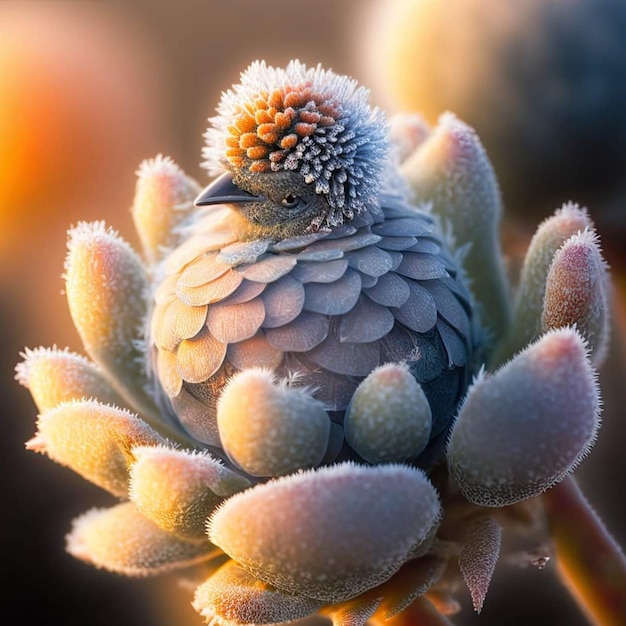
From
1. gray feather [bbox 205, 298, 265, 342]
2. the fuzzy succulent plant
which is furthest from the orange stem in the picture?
gray feather [bbox 205, 298, 265, 342]

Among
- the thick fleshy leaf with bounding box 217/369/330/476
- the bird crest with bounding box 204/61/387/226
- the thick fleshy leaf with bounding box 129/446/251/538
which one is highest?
the bird crest with bounding box 204/61/387/226

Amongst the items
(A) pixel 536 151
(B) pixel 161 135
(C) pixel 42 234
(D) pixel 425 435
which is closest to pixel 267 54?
(B) pixel 161 135

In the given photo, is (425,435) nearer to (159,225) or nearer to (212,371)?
(212,371)

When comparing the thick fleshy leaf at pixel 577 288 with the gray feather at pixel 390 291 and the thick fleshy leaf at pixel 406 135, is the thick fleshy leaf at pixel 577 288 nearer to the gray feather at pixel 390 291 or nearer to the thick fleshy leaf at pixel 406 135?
the gray feather at pixel 390 291

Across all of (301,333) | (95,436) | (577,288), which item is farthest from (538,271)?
(95,436)

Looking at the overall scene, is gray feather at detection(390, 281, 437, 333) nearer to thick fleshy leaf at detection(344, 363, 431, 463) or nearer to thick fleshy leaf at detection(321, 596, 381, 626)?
thick fleshy leaf at detection(344, 363, 431, 463)

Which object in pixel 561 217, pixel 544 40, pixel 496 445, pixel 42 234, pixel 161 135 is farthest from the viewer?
pixel 161 135
